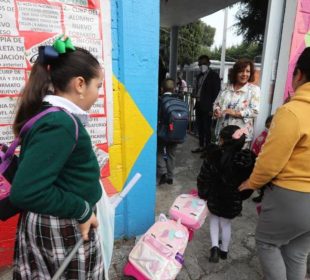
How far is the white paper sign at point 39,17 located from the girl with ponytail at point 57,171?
2.86 ft

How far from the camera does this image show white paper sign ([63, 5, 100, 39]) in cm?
Answer: 198

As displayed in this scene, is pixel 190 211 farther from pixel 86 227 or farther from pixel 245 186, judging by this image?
pixel 86 227

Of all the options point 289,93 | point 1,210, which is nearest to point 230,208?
point 1,210

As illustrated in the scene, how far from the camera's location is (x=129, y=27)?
2.20m

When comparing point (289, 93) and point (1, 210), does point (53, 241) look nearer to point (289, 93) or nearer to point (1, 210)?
point (1, 210)

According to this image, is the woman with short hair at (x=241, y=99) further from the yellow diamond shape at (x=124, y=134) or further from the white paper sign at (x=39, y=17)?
the white paper sign at (x=39, y=17)

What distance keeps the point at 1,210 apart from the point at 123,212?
4.51 ft

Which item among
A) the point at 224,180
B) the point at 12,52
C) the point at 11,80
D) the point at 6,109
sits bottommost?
the point at 224,180

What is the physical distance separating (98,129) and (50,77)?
Answer: 1.11 meters

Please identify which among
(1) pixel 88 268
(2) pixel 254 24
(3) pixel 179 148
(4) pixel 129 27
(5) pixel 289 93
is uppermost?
(2) pixel 254 24

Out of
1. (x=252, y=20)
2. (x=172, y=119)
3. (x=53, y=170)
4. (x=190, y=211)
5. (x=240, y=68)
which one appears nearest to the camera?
(x=53, y=170)

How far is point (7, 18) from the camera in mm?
1797

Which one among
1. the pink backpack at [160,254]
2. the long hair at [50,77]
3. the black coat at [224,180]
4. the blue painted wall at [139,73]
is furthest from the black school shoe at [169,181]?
the long hair at [50,77]

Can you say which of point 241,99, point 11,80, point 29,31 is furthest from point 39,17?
point 241,99
